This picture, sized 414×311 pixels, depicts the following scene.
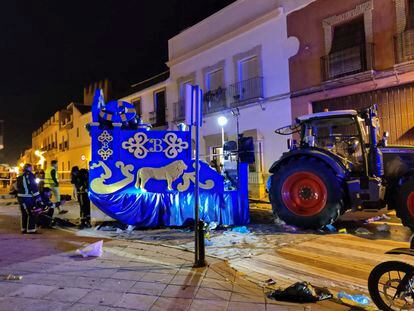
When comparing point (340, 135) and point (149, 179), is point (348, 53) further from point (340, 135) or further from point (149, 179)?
point (149, 179)

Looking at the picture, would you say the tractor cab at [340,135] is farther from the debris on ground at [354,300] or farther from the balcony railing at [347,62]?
the balcony railing at [347,62]

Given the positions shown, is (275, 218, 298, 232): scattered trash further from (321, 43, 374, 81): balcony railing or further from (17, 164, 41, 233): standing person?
(321, 43, 374, 81): balcony railing

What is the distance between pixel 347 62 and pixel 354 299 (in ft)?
38.6

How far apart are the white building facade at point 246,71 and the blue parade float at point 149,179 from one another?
25.7 ft

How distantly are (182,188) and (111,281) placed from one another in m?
4.23

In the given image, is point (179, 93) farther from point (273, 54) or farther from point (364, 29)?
point (364, 29)

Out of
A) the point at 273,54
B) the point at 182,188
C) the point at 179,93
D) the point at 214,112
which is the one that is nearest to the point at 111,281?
the point at 182,188

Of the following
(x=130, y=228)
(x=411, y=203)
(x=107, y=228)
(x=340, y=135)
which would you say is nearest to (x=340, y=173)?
(x=340, y=135)

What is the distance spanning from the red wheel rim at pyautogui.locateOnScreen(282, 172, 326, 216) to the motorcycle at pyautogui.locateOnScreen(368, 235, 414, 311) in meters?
4.13

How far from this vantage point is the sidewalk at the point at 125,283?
409 centimetres

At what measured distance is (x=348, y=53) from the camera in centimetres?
1416

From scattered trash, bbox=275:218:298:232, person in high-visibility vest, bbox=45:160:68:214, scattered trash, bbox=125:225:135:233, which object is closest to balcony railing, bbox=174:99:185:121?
person in high-visibility vest, bbox=45:160:68:214

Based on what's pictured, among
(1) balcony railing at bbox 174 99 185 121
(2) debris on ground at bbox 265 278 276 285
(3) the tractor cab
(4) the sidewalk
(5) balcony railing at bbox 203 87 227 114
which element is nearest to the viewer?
(4) the sidewalk

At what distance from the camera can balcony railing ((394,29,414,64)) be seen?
12.5 meters
